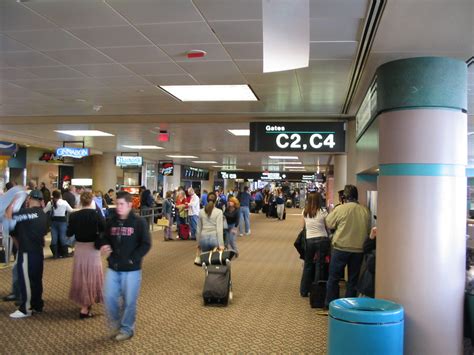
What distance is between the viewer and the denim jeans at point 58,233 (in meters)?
10.6

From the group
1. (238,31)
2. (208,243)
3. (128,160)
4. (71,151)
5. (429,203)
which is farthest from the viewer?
(128,160)

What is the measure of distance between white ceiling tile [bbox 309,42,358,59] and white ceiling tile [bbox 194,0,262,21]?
43.5 inches

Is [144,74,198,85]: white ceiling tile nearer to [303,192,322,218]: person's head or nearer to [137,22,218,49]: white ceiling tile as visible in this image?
[137,22,218,49]: white ceiling tile

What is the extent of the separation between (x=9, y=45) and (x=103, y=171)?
18598mm

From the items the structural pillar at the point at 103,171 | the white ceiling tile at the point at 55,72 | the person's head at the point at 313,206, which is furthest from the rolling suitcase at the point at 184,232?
the structural pillar at the point at 103,171

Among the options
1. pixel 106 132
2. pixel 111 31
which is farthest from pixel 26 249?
pixel 106 132

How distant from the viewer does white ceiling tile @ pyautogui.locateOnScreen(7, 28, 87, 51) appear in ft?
17.2

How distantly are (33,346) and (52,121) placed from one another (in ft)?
24.8

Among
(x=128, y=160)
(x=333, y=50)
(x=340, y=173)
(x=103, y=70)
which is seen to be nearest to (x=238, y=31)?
(x=333, y=50)

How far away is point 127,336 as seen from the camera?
5.32 m

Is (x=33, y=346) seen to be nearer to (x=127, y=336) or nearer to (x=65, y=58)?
(x=127, y=336)

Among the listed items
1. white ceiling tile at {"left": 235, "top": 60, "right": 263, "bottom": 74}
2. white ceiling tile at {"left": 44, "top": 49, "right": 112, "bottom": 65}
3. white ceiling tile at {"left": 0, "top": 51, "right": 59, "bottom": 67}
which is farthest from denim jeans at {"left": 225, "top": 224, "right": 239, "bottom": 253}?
white ceiling tile at {"left": 0, "top": 51, "right": 59, "bottom": 67}

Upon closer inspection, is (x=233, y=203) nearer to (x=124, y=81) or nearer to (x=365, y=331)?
(x=124, y=81)

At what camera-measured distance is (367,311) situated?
397cm
